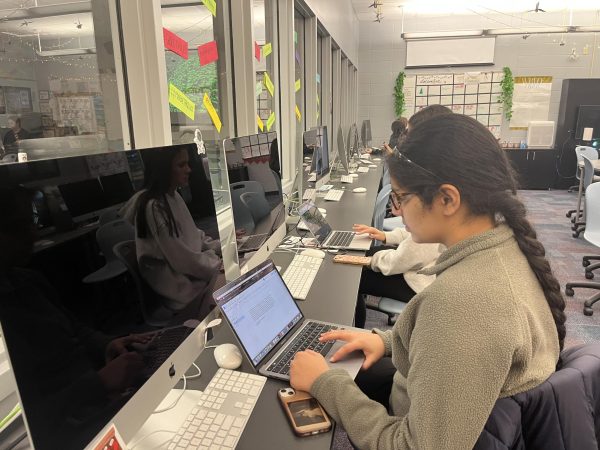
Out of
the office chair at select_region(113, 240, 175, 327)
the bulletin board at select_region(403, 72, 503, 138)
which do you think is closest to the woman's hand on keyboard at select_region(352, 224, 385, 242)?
the office chair at select_region(113, 240, 175, 327)

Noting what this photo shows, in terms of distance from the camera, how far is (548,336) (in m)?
0.91

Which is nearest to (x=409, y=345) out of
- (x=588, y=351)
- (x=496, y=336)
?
(x=496, y=336)

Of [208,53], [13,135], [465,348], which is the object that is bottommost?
[465,348]

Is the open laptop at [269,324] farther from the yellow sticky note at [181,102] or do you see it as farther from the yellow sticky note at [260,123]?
the yellow sticky note at [260,123]

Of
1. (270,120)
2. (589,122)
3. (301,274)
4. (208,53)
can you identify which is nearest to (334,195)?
(270,120)

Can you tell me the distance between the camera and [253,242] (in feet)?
4.90

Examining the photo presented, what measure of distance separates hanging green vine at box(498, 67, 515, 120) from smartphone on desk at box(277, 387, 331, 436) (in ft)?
26.8

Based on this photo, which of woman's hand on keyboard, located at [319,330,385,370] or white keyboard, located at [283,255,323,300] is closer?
woman's hand on keyboard, located at [319,330,385,370]

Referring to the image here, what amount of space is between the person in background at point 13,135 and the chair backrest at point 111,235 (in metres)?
0.50

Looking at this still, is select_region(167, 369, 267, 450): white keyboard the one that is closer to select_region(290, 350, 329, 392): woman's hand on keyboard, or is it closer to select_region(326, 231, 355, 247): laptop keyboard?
select_region(290, 350, 329, 392): woman's hand on keyboard

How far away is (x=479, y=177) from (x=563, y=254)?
4.05 m

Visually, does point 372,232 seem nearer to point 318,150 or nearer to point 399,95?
point 318,150

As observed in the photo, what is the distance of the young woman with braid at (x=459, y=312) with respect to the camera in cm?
77

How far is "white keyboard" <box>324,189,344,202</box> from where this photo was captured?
3288 millimetres
